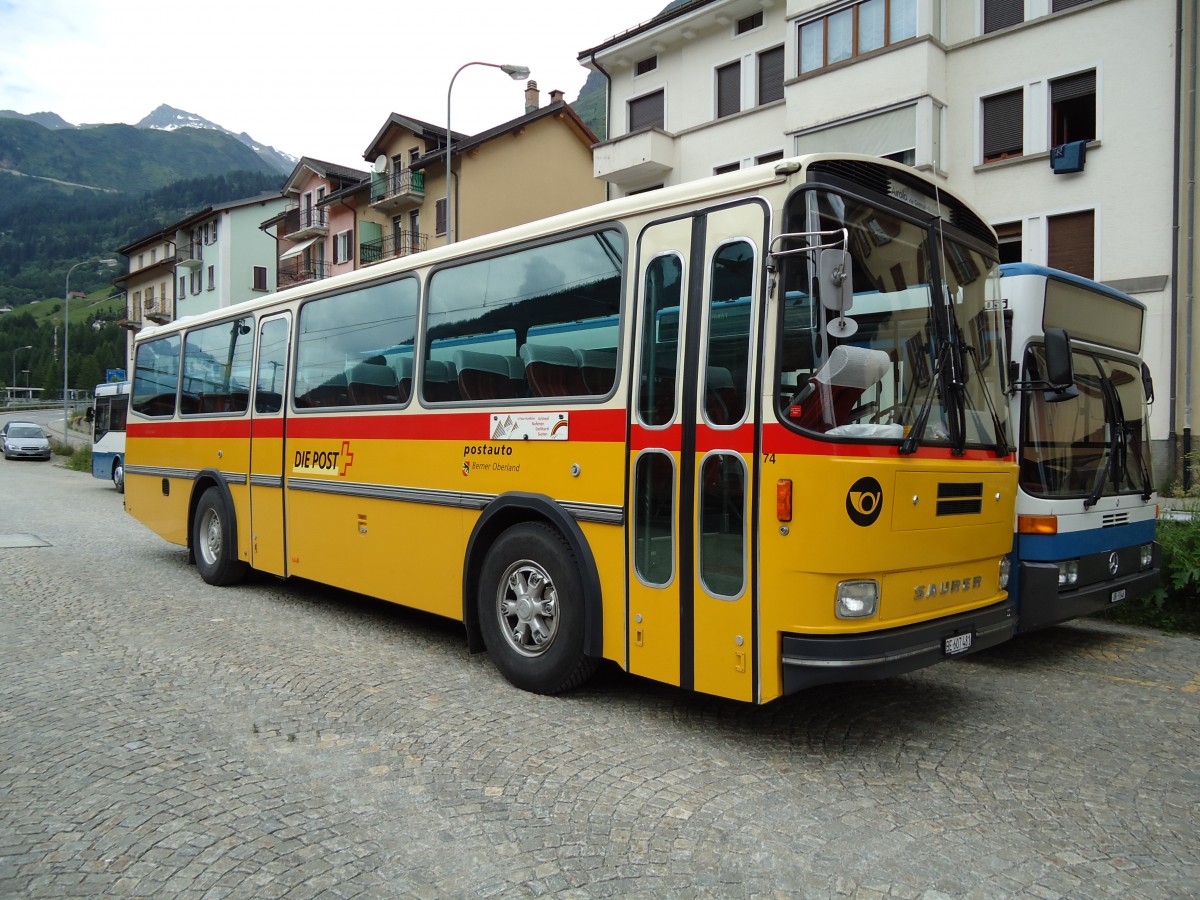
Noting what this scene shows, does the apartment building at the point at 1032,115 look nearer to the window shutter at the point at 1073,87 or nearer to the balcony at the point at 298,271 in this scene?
the window shutter at the point at 1073,87

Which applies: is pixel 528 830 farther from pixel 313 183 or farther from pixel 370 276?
pixel 313 183

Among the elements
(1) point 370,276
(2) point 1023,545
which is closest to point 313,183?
(1) point 370,276

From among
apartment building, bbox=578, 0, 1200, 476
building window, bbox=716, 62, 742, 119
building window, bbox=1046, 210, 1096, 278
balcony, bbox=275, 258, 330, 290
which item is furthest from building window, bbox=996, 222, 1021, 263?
balcony, bbox=275, 258, 330, 290

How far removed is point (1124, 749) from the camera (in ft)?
16.8

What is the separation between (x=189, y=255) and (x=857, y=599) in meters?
63.0

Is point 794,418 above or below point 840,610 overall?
above

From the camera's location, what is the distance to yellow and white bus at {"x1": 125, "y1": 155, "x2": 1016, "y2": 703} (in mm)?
4520

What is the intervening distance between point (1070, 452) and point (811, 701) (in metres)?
2.89

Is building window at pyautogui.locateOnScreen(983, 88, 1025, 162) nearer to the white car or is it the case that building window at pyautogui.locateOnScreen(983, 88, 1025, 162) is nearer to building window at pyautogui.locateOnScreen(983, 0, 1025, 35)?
building window at pyautogui.locateOnScreen(983, 0, 1025, 35)

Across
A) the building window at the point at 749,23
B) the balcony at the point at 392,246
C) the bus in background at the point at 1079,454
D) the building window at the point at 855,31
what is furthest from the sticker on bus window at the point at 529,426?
the balcony at the point at 392,246

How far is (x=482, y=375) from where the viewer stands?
254 inches

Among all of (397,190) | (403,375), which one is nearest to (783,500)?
(403,375)

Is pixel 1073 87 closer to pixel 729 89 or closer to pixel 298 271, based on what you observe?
pixel 729 89

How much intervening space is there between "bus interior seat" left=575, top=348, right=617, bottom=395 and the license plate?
2225 mm
